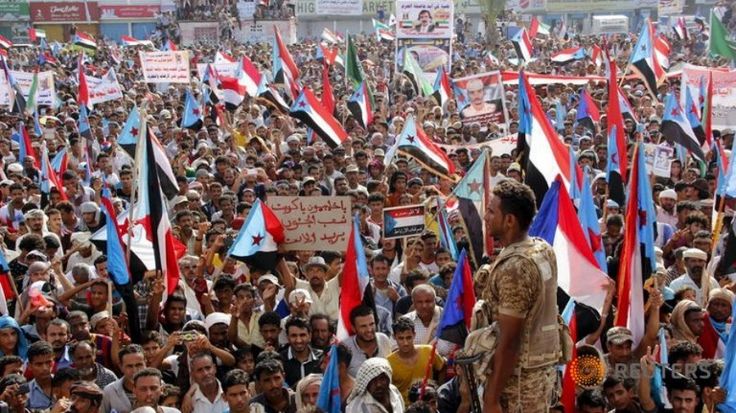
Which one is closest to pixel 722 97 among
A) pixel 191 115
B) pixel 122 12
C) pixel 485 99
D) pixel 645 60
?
pixel 485 99

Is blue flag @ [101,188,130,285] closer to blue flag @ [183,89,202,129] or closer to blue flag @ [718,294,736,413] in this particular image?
blue flag @ [718,294,736,413]

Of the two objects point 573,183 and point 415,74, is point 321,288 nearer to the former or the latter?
point 573,183

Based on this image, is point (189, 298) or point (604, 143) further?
point (604, 143)

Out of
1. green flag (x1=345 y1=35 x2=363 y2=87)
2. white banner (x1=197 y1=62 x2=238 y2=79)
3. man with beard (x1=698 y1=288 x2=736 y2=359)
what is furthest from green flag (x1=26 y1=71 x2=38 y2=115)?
man with beard (x1=698 y1=288 x2=736 y2=359)

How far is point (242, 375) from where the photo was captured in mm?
5793

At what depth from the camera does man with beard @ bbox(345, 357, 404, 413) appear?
5.38 metres

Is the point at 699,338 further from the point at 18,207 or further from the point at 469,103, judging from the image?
the point at 469,103

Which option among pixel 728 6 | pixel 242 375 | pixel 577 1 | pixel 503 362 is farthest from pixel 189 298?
pixel 577 1

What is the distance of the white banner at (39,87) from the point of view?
706 inches

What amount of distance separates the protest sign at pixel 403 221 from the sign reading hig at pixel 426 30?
13639 mm

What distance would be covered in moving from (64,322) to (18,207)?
4.45 m

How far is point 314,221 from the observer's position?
825 cm

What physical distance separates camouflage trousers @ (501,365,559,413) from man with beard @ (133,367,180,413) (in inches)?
98.3

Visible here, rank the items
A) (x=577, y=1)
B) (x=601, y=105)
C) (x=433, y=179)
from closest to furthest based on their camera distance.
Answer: (x=433, y=179) → (x=601, y=105) → (x=577, y=1)
